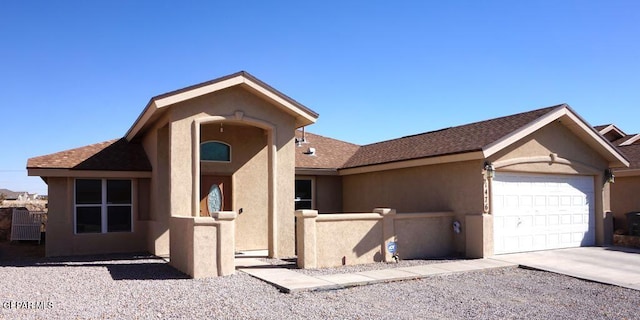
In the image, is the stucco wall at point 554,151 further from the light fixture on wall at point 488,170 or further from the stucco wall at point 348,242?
the stucco wall at point 348,242

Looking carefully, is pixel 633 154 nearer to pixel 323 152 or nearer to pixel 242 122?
pixel 323 152

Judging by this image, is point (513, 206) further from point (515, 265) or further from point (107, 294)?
point (107, 294)

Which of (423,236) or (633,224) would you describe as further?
(633,224)

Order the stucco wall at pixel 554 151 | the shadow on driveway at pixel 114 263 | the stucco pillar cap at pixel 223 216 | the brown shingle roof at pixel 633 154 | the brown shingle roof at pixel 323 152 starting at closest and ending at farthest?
the stucco pillar cap at pixel 223 216 → the shadow on driveway at pixel 114 263 → the stucco wall at pixel 554 151 → the brown shingle roof at pixel 323 152 → the brown shingle roof at pixel 633 154

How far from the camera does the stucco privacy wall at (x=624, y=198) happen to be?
2002 cm

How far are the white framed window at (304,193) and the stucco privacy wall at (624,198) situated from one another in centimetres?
1198

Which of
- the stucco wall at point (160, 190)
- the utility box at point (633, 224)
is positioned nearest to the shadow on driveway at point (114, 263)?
the stucco wall at point (160, 190)

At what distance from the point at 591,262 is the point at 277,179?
8.57 meters

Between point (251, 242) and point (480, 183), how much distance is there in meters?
7.01

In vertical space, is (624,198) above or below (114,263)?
above

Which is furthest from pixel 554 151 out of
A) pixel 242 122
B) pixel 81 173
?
pixel 81 173

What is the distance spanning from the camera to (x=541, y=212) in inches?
617

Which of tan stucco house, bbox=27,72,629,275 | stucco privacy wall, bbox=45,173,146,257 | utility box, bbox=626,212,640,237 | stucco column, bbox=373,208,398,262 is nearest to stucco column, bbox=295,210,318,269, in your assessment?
tan stucco house, bbox=27,72,629,275

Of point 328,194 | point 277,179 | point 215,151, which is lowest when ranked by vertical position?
point 328,194
